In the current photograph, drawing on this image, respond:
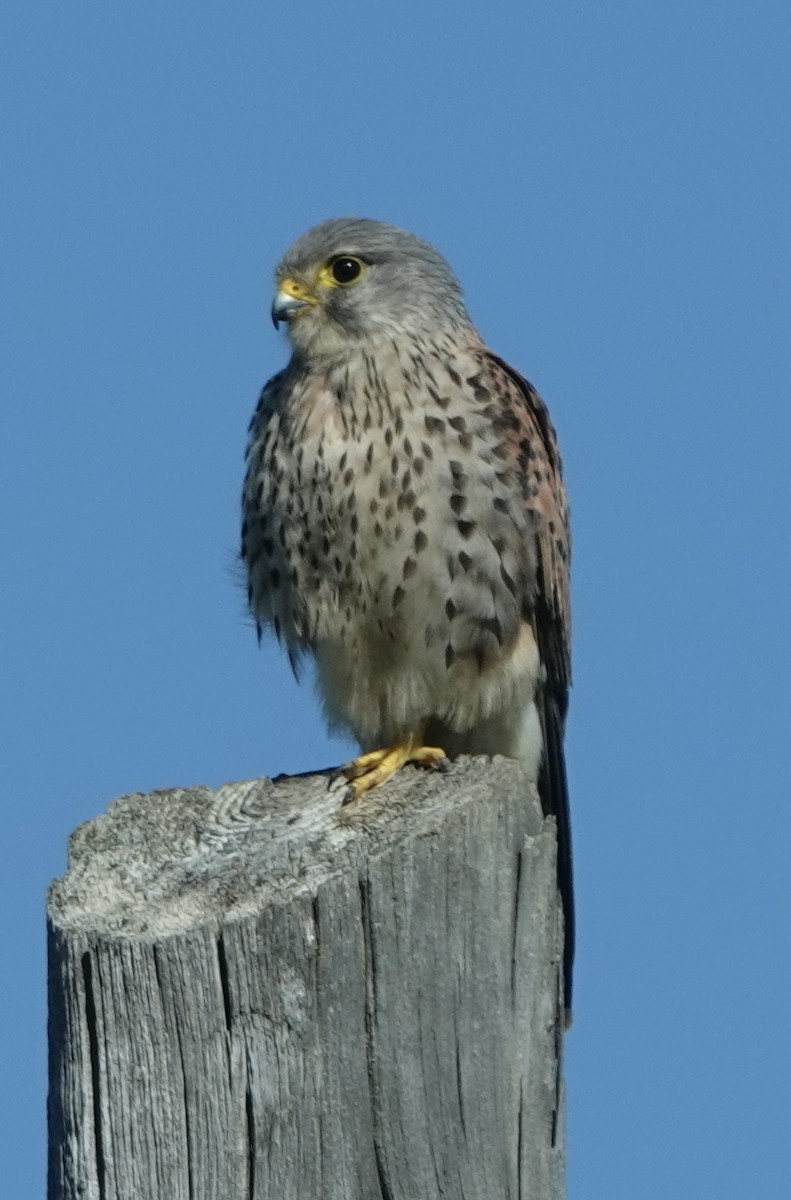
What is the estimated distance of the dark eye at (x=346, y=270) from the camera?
5.22 metres

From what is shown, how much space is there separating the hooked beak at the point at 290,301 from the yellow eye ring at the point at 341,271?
71mm

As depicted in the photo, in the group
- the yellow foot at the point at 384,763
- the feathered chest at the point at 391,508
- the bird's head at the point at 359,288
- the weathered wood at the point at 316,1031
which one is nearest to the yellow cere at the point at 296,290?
the bird's head at the point at 359,288

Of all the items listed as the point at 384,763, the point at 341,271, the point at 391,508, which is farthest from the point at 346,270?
the point at 384,763

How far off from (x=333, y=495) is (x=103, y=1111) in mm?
2390

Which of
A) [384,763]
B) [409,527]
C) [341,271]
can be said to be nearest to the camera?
[384,763]

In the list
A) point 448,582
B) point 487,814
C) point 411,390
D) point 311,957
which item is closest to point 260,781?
point 487,814

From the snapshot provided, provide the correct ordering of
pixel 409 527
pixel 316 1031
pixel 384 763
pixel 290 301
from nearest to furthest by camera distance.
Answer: pixel 316 1031 < pixel 384 763 < pixel 409 527 < pixel 290 301

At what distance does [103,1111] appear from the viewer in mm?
2523

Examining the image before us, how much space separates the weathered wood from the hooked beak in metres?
2.57

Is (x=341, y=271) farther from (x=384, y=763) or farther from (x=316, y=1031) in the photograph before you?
(x=316, y=1031)

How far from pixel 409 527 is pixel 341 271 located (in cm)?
97

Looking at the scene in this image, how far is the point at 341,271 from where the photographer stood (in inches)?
206

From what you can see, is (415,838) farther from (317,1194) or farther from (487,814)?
(317,1194)

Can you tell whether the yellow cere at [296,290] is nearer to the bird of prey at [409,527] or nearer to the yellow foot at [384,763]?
the bird of prey at [409,527]
